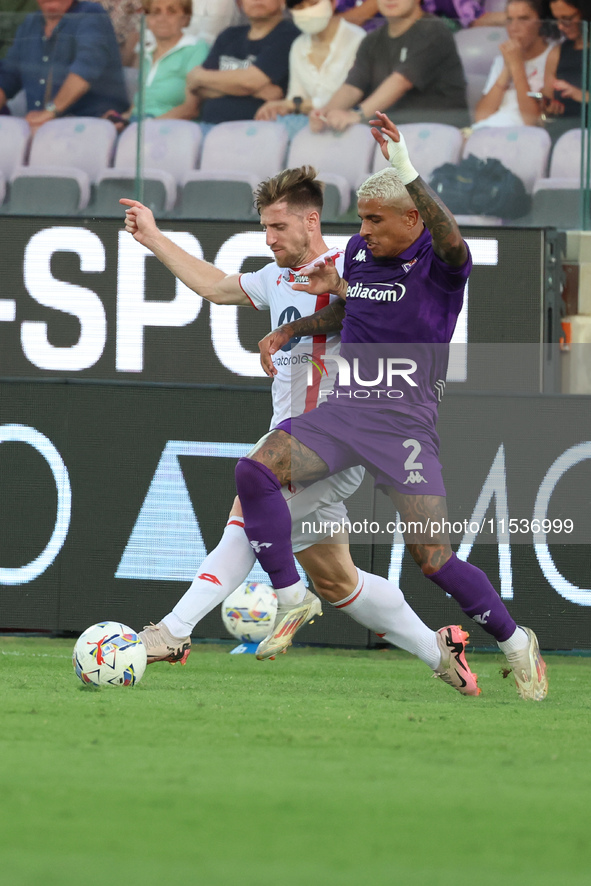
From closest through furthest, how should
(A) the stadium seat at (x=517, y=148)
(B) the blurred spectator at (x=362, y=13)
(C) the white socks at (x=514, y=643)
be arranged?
1. (C) the white socks at (x=514, y=643)
2. (A) the stadium seat at (x=517, y=148)
3. (B) the blurred spectator at (x=362, y=13)

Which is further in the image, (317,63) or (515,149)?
(317,63)

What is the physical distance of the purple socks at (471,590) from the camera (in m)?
4.86

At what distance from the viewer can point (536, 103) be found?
8.96 metres

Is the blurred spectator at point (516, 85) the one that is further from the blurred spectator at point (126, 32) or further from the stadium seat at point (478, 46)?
the blurred spectator at point (126, 32)

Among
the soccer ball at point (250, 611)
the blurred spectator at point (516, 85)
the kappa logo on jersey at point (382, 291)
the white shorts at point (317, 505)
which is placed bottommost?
the soccer ball at point (250, 611)

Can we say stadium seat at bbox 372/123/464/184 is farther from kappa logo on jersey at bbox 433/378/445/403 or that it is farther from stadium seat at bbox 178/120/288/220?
kappa logo on jersey at bbox 433/378/445/403

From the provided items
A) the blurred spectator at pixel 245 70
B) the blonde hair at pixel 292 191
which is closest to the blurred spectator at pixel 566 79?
the blurred spectator at pixel 245 70

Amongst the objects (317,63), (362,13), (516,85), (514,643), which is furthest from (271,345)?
(362,13)

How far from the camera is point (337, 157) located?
9094 millimetres

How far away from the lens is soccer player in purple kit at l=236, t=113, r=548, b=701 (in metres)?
4.75

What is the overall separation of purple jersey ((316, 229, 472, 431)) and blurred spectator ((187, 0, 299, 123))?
4.83m

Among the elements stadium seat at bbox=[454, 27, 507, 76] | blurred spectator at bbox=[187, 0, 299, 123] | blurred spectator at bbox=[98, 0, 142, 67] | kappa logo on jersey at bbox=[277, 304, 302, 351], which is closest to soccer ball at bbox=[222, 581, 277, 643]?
kappa logo on jersey at bbox=[277, 304, 302, 351]

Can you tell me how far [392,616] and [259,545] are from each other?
0.73m

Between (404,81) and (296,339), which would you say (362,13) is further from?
(296,339)
